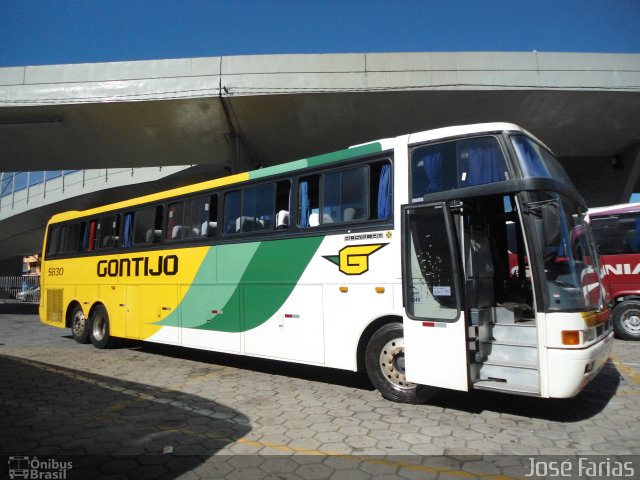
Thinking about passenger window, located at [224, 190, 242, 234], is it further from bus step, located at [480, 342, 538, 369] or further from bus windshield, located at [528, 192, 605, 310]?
bus windshield, located at [528, 192, 605, 310]

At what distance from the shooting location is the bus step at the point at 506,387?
14.2 ft

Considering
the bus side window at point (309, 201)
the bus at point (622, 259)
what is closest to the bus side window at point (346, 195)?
the bus side window at point (309, 201)

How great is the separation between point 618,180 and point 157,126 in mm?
18630

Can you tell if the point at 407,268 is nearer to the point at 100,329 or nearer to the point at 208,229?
the point at 208,229

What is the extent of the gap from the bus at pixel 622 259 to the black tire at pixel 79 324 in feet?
42.0

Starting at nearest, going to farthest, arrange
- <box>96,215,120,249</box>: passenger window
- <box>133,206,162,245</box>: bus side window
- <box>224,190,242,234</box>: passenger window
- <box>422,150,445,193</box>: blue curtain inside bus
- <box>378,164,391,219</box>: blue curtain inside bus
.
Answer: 1. <box>422,150,445,193</box>: blue curtain inside bus
2. <box>378,164,391,219</box>: blue curtain inside bus
3. <box>224,190,242,234</box>: passenger window
4. <box>133,206,162,245</box>: bus side window
5. <box>96,215,120,249</box>: passenger window

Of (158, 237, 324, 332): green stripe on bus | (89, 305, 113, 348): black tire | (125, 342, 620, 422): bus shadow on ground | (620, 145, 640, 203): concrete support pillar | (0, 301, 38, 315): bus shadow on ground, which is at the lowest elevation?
(0, 301, 38, 315): bus shadow on ground

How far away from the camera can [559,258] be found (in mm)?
4453

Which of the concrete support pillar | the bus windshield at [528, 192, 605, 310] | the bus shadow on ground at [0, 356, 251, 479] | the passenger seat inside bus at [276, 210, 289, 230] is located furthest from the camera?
the concrete support pillar

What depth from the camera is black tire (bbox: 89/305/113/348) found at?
9969 millimetres

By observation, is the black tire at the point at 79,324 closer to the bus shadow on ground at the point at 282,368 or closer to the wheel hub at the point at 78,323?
the wheel hub at the point at 78,323

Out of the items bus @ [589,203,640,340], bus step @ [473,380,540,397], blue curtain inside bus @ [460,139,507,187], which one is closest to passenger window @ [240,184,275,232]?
blue curtain inside bus @ [460,139,507,187]

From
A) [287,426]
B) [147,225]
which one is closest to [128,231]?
[147,225]

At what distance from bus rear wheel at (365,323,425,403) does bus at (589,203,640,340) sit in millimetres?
7377
